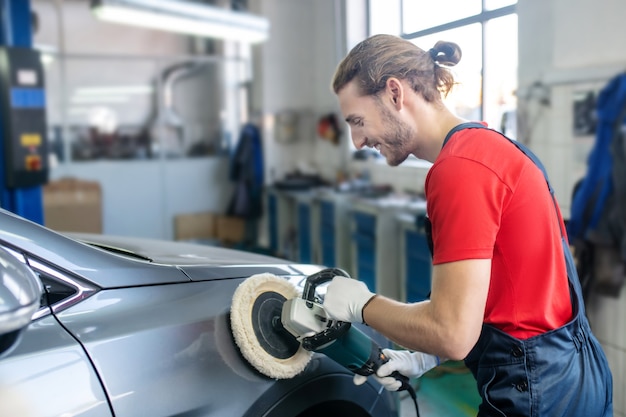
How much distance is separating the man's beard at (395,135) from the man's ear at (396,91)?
3 cm

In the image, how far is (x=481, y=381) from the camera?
4.23 feet

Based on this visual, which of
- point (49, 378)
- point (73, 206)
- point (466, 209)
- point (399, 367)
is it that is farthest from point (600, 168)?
point (73, 206)

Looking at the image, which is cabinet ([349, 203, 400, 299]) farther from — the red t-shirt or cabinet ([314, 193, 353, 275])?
the red t-shirt

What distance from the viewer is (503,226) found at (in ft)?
3.80

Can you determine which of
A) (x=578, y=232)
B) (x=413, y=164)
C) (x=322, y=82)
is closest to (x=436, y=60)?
(x=578, y=232)

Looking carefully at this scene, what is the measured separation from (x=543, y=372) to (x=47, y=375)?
3.17ft

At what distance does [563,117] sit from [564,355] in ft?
6.61

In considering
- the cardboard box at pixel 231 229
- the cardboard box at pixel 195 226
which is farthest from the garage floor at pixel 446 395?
the cardboard box at pixel 195 226

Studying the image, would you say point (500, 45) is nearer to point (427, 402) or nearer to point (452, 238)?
point (427, 402)

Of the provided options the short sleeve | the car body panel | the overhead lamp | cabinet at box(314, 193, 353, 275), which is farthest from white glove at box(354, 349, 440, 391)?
the overhead lamp

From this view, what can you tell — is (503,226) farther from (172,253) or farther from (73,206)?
(73,206)

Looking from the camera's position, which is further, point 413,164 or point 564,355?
point 413,164

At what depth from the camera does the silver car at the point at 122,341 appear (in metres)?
1.00

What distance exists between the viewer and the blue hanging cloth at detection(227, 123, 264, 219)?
6598 millimetres
